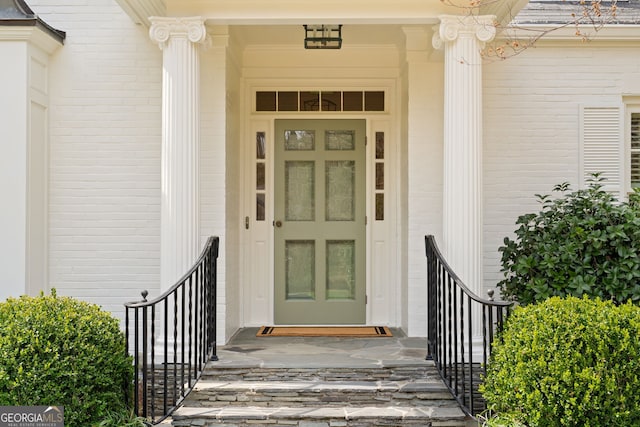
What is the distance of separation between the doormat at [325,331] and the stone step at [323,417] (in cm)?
160

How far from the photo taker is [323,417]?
4.41m

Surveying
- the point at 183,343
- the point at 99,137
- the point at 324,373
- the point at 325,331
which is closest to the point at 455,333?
the point at 324,373

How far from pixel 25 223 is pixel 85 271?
71 cm

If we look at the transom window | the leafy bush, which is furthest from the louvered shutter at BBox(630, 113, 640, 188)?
the transom window

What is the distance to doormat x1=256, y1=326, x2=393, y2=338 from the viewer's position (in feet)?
20.0

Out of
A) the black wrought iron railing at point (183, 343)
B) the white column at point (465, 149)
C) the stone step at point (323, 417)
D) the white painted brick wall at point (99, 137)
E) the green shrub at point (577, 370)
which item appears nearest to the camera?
the green shrub at point (577, 370)

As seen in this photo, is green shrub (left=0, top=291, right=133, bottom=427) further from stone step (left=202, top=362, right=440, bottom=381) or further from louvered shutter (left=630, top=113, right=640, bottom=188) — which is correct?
louvered shutter (left=630, top=113, right=640, bottom=188)

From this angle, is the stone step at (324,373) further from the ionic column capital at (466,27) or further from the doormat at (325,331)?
the ionic column capital at (466,27)

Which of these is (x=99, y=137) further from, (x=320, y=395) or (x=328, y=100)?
(x=320, y=395)

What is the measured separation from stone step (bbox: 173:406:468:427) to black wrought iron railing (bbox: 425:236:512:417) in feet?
0.54

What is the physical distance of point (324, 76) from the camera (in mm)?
→ 6574


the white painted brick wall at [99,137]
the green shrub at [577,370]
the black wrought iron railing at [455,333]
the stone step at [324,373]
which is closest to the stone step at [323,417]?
the black wrought iron railing at [455,333]

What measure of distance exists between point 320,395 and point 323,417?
232 mm

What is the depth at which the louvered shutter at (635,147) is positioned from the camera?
628 centimetres
